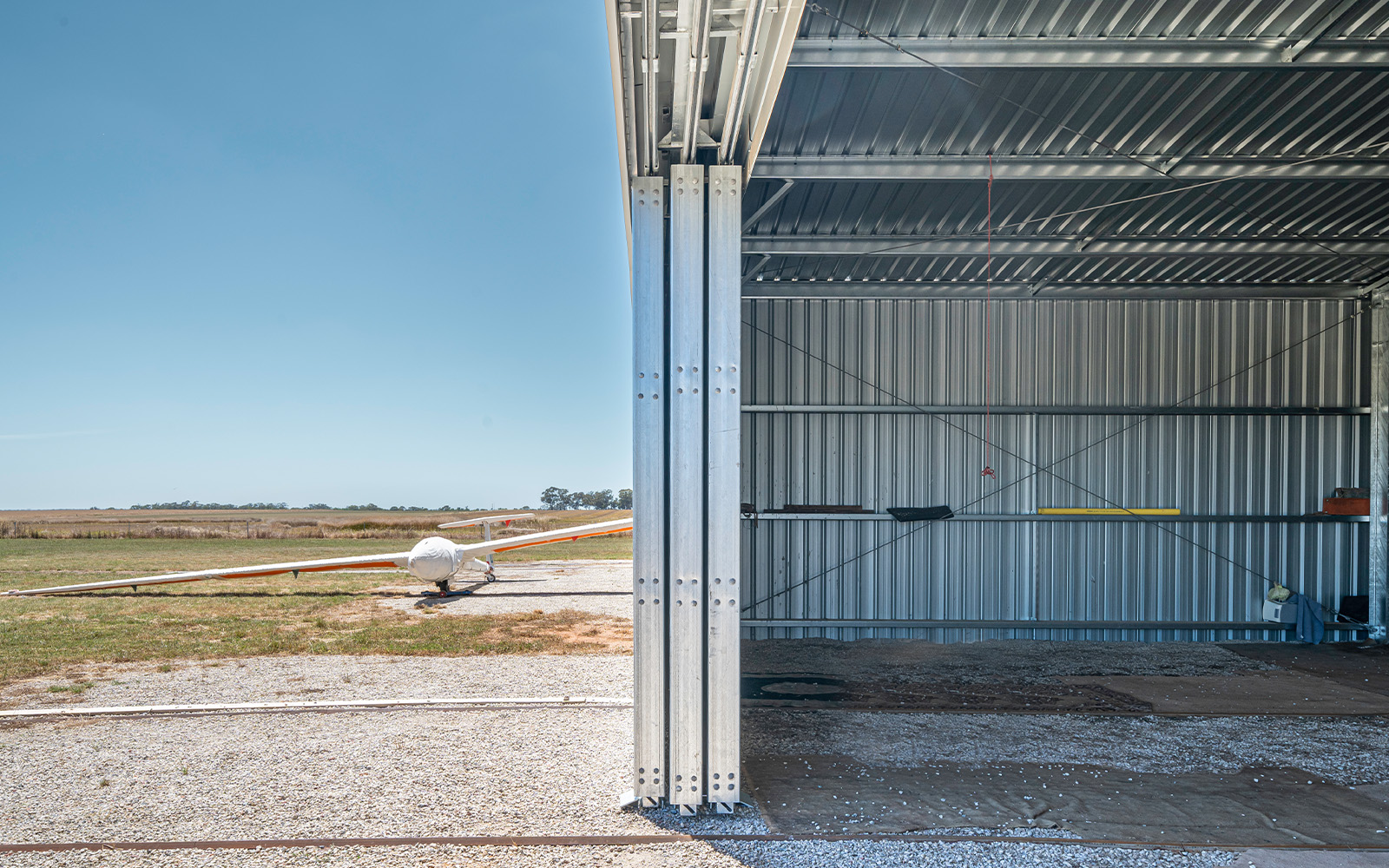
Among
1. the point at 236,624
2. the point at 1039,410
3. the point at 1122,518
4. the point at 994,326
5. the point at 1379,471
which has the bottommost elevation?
the point at 236,624

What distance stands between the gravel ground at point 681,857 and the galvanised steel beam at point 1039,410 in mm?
7220

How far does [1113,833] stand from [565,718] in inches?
174

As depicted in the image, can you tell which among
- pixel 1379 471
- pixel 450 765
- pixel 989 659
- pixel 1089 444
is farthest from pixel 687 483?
pixel 1379 471

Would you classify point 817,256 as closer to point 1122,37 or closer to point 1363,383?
point 1122,37

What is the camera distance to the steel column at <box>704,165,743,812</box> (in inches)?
181

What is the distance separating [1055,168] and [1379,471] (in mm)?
8265

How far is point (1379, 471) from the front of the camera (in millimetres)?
10500

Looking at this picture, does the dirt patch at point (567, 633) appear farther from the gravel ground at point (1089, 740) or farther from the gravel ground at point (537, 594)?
the gravel ground at point (1089, 740)

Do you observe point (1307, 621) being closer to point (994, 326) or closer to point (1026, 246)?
point (994, 326)

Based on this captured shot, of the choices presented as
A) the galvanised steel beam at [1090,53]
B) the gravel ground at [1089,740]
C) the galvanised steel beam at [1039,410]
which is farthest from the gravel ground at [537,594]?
the galvanised steel beam at [1090,53]

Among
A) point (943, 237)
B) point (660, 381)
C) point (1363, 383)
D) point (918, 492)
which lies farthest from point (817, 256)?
point (1363, 383)

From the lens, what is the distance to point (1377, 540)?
1040cm

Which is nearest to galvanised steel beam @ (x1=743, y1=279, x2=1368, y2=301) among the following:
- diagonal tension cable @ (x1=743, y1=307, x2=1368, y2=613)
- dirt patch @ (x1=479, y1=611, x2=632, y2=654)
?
diagonal tension cable @ (x1=743, y1=307, x2=1368, y2=613)

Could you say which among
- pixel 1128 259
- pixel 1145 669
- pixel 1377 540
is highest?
pixel 1128 259
